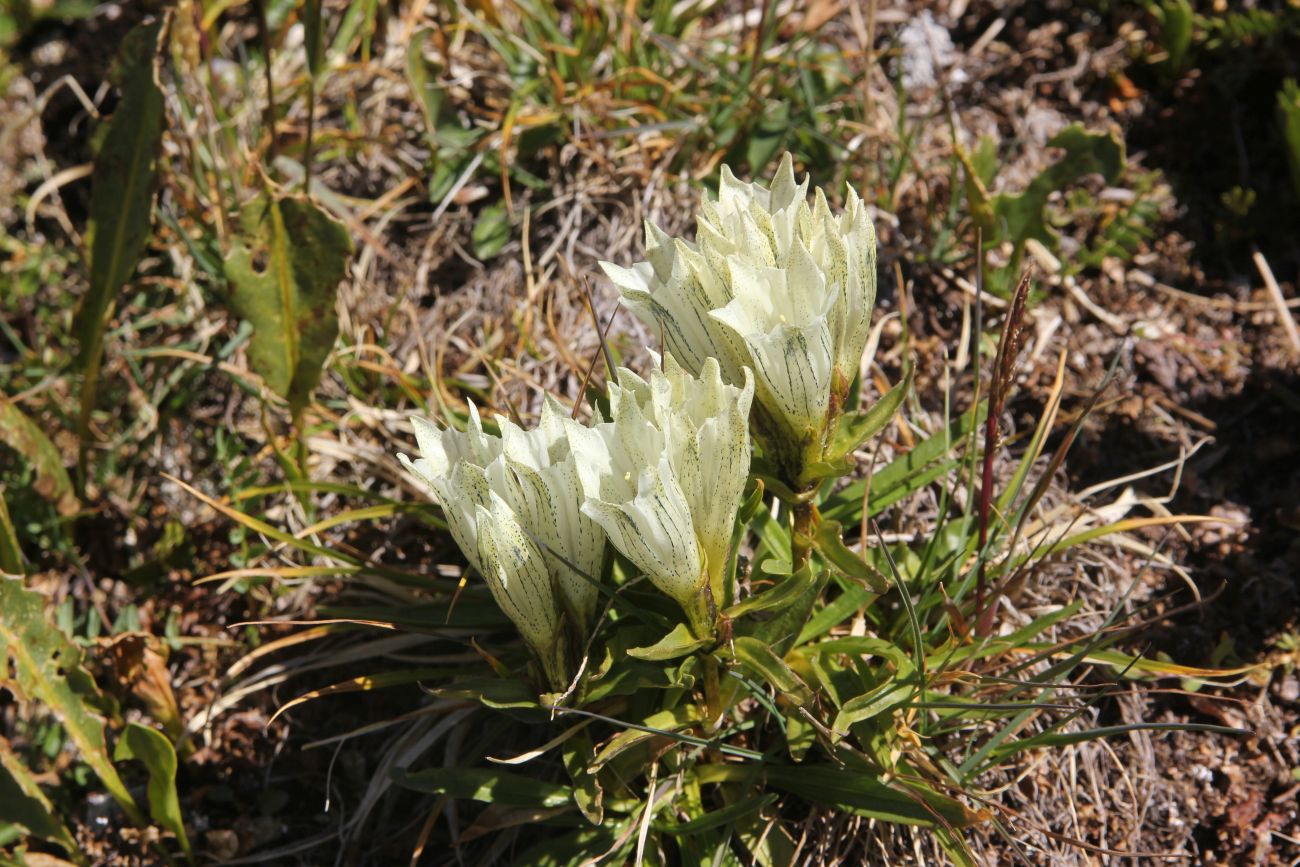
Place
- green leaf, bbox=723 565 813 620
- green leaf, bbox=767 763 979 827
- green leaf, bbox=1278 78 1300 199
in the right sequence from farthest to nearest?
green leaf, bbox=1278 78 1300 199 < green leaf, bbox=767 763 979 827 < green leaf, bbox=723 565 813 620

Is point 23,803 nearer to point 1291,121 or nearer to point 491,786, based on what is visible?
point 491,786

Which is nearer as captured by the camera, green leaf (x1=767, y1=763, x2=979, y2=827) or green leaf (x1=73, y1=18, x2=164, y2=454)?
green leaf (x1=767, y1=763, x2=979, y2=827)

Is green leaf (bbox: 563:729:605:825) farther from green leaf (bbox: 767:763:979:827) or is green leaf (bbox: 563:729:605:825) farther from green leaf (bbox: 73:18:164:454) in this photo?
green leaf (bbox: 73:18:164:454)

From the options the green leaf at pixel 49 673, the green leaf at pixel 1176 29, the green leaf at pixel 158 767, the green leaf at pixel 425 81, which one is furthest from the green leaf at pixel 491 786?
the green leaf at pixel 1176 29

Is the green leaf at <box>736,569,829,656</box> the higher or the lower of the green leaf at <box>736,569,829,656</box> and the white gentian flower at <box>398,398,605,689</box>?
the lower

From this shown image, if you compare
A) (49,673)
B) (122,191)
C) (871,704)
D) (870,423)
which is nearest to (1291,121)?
(870,423)

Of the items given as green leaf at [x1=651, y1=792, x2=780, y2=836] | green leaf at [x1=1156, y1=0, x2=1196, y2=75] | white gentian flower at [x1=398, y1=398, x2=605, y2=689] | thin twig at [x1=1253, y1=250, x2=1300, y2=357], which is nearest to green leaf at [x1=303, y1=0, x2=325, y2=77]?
white gentian flower at [x1=398, y1=398, x2=605, y2=689]
